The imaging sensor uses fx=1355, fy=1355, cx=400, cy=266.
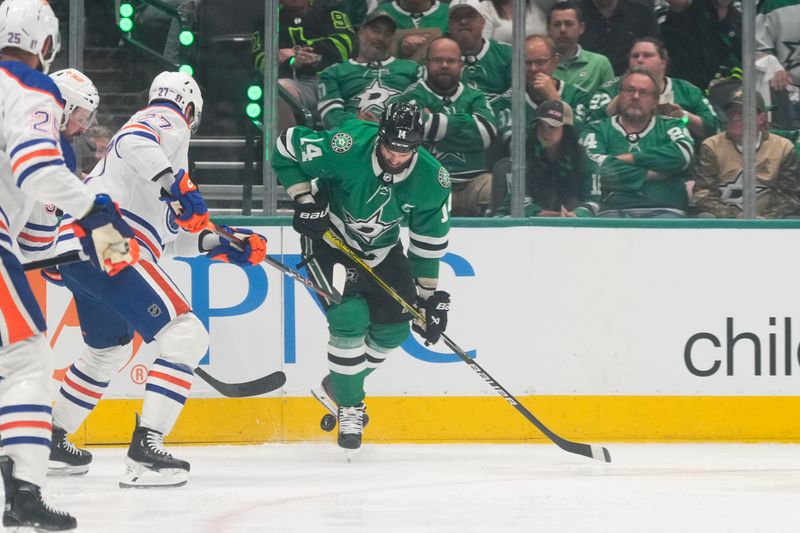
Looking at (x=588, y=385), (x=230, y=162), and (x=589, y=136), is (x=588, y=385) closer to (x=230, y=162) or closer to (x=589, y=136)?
(x=589, y=136)

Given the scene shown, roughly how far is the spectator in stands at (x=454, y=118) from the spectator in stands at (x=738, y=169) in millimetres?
895

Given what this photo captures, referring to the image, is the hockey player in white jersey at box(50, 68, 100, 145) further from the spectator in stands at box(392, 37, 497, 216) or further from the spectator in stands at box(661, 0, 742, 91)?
the spectator in stands at box(661, 0, 742, 91)

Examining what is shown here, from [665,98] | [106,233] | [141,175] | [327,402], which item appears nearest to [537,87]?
[665,98]

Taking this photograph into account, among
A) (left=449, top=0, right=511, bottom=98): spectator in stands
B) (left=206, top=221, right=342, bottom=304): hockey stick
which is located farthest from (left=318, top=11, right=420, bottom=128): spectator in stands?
(left=206, top=221, right=342, bottom=304): hockey stick

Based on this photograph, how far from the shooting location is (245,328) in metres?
5.33

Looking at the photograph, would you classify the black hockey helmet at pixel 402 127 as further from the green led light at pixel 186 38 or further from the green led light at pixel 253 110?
the green led light at pixel 186 38

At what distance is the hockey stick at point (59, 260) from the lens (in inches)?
151

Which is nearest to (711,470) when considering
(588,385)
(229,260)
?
(588,385)

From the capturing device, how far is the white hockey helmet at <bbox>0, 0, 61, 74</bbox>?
331 cm

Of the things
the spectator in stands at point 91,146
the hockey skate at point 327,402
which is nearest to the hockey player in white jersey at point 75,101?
the spectator in stands at point 91,146

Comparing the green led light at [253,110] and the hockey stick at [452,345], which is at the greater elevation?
the green led light at [253,110]

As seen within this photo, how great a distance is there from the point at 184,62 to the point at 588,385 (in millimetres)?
2077

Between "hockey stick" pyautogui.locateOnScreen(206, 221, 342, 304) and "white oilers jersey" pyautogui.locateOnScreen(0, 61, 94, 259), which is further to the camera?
"hockey stick" pyautogui.locateOnScreen(206, 221, 342, 304)

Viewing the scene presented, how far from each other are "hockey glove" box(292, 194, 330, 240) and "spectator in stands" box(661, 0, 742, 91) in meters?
1.69
